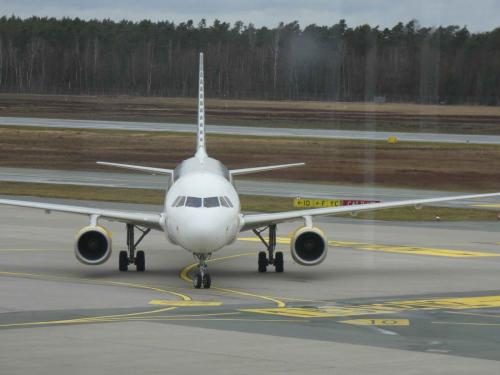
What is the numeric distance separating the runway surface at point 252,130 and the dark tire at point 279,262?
57940 millimetres

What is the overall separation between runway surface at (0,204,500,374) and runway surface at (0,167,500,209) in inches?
704

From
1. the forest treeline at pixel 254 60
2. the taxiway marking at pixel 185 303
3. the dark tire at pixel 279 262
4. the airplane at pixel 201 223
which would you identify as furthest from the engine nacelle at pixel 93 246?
the forest treeline at pixel 254 60

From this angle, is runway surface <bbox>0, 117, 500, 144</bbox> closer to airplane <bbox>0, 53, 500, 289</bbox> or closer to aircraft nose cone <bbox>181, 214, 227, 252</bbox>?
airplane <bbox>0, 53, 500, 289</bbox>

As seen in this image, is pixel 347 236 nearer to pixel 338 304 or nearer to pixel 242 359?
pixel 338 304

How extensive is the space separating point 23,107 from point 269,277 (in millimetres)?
67622

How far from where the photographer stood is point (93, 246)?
34.7m

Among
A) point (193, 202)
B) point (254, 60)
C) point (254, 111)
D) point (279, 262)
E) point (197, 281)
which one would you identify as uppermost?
point (254, 60)

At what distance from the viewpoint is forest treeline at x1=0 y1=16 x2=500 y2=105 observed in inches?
3290

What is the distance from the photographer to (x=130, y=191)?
2601 inches

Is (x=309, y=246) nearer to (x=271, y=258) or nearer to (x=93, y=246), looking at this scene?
(x=271, y=258)

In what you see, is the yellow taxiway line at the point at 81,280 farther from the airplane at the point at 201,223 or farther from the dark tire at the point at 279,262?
the dark tire at the point at 279,262

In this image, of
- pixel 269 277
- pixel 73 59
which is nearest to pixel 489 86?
pixel 73 59

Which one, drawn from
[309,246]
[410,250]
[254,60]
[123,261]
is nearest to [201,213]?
[309,246]

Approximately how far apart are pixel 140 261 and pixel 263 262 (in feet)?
11.4
